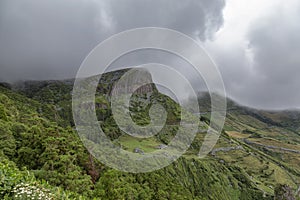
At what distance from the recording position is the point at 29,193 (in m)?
10.0

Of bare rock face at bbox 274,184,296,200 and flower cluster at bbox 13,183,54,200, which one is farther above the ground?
bare rock face at bbox 274,184,296,200

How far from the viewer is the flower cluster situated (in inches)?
393

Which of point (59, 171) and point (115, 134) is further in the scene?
point (115, 134)

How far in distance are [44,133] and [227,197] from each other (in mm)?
153656

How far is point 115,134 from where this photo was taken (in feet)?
573

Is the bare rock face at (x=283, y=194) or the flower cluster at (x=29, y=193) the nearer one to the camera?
the flower cluster at (x=29, y=193)

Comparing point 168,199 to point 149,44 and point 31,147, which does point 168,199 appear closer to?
point 31,147

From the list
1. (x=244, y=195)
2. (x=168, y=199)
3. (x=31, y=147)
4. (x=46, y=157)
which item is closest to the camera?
(x=46, y=157)

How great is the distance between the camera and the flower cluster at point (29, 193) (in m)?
9.99

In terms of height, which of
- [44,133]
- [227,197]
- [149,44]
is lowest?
[227,197]

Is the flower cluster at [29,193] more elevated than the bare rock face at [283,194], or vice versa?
the bare rock face at [283,194]

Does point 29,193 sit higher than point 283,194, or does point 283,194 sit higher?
point 283,194

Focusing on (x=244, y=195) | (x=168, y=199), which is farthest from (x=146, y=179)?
(x=244, y=195)

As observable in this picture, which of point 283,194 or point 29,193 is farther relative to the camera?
point 283,194
